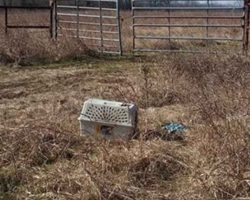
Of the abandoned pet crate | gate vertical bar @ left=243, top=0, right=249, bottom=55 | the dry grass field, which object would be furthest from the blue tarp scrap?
gate vertical bar @ left=243, top=0, right=249, bottom=55

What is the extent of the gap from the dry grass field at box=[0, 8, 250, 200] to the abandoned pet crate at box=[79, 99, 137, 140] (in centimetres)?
15

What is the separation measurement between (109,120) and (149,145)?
678 mm

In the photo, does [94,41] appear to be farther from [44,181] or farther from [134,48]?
[44,181]

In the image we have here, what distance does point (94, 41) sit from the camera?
580 inches

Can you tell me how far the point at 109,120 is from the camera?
5.50m

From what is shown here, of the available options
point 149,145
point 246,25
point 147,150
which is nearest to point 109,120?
point 149,145

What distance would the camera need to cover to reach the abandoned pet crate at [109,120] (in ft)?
17.9

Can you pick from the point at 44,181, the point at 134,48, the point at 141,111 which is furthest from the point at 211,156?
the point at 134,48

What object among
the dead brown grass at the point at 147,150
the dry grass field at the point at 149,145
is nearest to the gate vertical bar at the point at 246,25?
the dry grass field at the point at 149,145

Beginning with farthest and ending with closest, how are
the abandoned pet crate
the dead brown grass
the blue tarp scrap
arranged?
the blue tarp scrap
the abandoned pet crate
the dead brown grass

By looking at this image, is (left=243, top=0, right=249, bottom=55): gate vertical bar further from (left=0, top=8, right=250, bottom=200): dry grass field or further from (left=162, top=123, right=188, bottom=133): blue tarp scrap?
(left=162, top=123, right=188, bottom=133): blue tarp scrap

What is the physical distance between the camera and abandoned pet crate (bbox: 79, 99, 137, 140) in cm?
546

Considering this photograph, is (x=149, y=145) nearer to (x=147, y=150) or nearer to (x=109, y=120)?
(x=147, y=150)

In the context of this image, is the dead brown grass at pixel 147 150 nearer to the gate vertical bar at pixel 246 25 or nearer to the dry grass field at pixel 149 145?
the dry grass field at pixel 149 145
